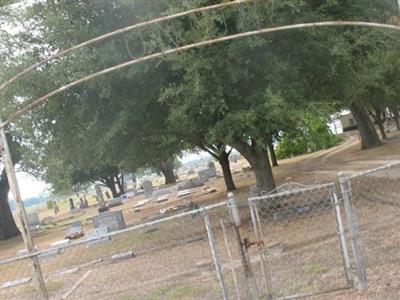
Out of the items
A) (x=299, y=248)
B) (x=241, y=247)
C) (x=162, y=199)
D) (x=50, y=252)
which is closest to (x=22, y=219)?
(x=50, y=252)

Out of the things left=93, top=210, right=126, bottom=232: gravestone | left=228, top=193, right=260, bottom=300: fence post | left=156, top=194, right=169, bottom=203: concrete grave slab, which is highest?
left=228, top=193, right=260, bottom=300: fence post

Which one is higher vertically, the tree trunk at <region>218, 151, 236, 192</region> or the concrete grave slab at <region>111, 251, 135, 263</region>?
the tree trunk at <region>218, 151, 236, 192</region>

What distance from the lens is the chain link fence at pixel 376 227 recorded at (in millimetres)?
6750

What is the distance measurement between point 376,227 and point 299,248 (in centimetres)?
151

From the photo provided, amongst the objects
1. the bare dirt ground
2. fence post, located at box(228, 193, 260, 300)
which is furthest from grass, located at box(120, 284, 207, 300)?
fence post, located at box(228, 193, 260, 300)

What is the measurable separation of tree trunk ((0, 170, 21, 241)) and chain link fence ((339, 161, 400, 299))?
80.5ft

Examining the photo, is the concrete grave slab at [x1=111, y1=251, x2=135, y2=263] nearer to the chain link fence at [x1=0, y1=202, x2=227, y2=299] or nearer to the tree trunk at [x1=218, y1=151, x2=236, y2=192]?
the chain link fence at [x1=0, y1=202, x2=227, y2=299]

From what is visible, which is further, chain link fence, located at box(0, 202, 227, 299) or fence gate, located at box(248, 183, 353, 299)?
chain link fence, located at box(0, 202, 227, 299)

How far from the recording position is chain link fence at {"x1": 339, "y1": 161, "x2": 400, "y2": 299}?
266 inches

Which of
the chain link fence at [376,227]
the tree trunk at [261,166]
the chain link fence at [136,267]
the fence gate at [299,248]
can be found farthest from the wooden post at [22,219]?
the tree trunk at [261,166]

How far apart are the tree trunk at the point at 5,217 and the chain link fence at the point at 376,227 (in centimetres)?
2452

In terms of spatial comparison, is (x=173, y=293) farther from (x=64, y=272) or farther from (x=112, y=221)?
(x=112, y=221)

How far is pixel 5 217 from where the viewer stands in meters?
35.2

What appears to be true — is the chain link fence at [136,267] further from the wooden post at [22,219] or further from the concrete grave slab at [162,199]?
the concrete grave slab at [162,199]
